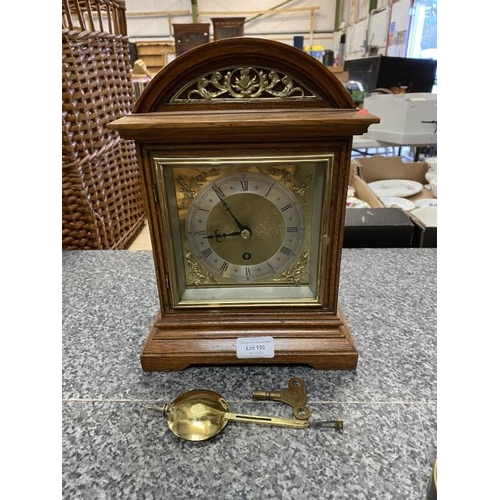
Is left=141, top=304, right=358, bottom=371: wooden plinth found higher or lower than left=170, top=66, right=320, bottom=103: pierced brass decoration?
lower

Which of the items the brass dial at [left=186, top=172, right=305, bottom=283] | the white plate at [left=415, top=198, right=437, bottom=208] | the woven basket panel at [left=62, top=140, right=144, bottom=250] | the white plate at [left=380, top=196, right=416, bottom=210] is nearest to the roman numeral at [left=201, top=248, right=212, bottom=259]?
the brass dial at [left=186, top=172, right=305, bottom=283]

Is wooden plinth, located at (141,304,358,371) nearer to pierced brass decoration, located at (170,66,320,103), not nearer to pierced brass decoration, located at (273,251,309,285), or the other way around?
pierced brass decoration, located at (273,251,309,285)

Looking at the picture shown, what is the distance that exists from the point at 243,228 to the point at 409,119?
1.74 metres

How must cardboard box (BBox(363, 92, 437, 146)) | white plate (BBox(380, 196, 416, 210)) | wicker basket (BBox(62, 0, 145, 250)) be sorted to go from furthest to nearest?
1. cardboard box (BBox(363, 92, 437, 146))
2. white plate (BBox(380, 196, 416, 210))
3. wicker basket (BBox(62, 0, 145, 250))

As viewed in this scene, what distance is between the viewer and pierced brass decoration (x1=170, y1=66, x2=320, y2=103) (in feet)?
1.70

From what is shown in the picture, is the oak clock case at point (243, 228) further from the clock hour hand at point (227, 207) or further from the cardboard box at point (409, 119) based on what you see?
the cardboard box at point (409, 119)

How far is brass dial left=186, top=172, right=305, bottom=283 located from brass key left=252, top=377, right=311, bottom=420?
0.18 m

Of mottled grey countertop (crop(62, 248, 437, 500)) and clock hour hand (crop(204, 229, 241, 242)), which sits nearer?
mottled grey countertop (crop(62, 248, 437, 500))

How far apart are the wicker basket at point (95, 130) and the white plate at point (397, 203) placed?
3.18 ft

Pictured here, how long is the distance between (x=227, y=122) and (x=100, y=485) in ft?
1.57

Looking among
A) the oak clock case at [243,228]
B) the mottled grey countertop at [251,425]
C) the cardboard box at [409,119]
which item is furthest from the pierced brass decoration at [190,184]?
the cardboard box at [409,119]

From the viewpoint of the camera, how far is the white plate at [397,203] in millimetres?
1466
